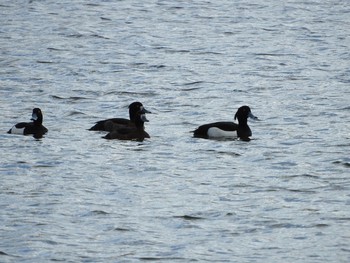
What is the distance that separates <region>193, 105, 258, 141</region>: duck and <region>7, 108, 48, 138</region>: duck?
10.2 feet

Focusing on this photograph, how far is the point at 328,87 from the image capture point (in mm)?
29250

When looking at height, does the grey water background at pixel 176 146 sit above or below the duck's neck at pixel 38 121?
below

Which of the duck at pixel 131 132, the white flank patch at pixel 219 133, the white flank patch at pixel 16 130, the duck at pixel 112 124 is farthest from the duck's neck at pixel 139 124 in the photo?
the white flank patch at pixel 16 130

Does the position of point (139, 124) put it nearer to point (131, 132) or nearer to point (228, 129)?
point (131, 132)

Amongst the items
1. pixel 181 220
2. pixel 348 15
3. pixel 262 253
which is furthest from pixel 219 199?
pixel 348 15

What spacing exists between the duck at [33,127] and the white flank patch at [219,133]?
133 inches

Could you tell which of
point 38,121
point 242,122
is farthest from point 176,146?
point 38,121

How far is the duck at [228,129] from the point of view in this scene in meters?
22.7

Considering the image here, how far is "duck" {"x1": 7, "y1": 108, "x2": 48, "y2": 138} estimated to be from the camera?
22.6m

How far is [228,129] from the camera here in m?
22.9

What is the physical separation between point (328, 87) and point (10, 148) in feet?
34.7

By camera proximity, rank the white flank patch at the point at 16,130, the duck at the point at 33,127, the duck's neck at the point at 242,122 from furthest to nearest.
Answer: the duck's neck at the point at 242,122 < the white flank patch at the point at 16,130 < the duck at the point at 33,127

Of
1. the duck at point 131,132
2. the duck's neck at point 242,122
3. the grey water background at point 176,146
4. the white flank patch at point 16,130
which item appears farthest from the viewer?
the duck's neck at point 242,122

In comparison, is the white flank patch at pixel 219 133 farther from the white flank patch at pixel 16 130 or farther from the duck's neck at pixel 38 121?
the white flank patch at pixel 16 130
